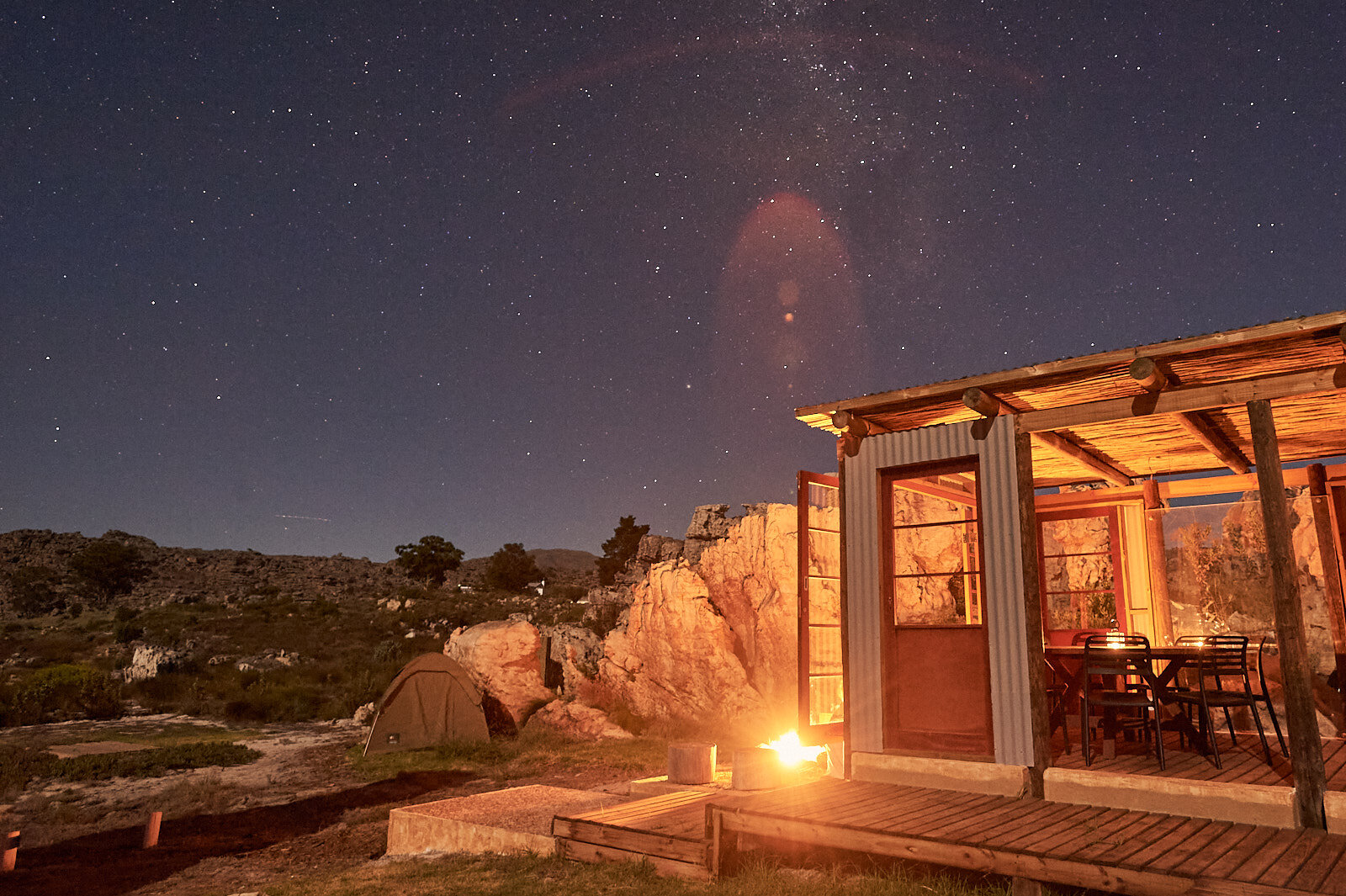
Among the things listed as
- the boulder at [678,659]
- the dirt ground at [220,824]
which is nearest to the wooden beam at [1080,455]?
the dirt ground at [220,824]

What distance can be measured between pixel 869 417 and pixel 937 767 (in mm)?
3383

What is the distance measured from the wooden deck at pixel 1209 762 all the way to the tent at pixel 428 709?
490 inches

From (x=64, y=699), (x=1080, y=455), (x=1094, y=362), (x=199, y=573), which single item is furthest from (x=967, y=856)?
(x=199, y=573)

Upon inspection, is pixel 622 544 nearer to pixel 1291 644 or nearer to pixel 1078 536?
pixel 1078 536

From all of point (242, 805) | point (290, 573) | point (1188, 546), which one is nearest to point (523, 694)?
point (242, 805)

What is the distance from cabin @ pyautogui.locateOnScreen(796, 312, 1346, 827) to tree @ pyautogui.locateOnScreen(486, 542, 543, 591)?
135 ft

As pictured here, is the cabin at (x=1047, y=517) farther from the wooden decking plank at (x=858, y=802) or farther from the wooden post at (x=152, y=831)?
the wooden post at (x=152, y=831)

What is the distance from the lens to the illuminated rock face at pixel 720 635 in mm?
18031

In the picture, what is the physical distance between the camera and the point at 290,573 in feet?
191

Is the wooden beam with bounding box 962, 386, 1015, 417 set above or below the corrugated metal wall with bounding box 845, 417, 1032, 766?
above

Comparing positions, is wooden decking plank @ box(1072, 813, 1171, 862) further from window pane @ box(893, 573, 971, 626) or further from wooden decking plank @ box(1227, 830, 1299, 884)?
window pane @ box(893, 573, 971, 626)

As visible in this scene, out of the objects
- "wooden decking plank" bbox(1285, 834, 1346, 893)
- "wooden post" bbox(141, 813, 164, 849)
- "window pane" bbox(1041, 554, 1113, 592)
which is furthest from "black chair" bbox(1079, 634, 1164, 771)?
"window pane" bbox(1041, 554, 1113, 592)

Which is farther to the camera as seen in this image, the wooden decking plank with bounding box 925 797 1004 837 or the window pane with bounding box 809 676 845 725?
the window pane with bounding box 809 676 845 725

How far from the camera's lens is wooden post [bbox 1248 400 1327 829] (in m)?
5.44
